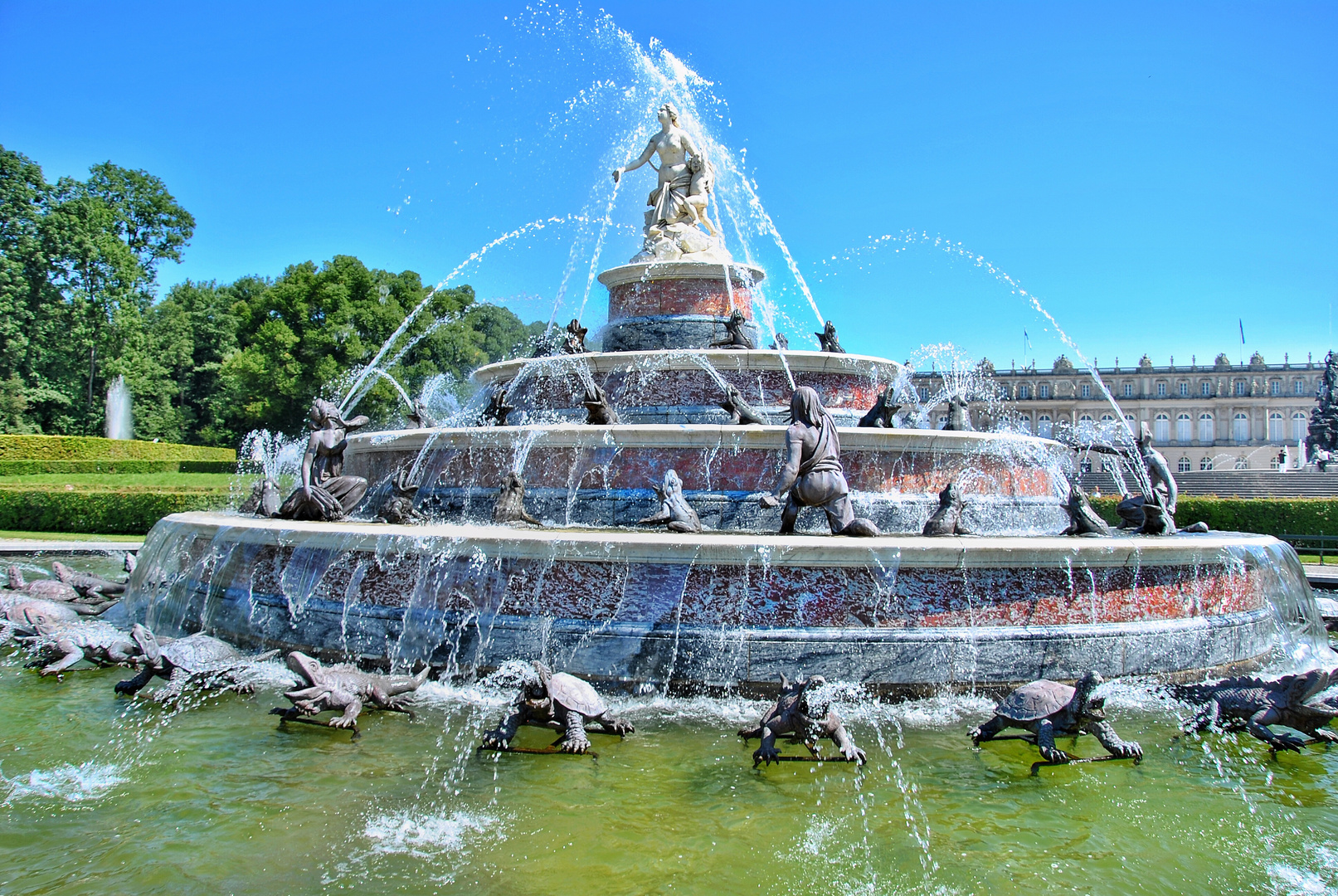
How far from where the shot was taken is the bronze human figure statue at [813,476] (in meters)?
9.77

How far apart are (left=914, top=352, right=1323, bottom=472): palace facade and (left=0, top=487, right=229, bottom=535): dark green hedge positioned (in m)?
101

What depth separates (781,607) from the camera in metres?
8.18

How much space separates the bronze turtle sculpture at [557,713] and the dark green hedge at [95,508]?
67.8 feet

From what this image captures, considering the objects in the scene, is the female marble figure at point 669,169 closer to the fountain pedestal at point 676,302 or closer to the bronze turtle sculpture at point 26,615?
the fountain pedestal at point 676,302

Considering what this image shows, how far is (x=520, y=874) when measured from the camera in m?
4.97

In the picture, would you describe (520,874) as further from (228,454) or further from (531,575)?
(228,454)

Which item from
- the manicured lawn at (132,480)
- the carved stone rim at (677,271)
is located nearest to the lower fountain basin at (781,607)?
the carved stone rim at (677,271)

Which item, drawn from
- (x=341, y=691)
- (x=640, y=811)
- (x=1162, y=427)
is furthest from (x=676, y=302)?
(x=1162, y=427)

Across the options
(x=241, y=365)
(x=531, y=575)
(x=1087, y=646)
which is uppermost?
Result: (x=241, y=365)

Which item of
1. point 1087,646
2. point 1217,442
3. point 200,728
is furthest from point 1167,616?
point 1217,442

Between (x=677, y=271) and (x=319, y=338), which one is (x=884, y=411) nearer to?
(x=677, y=271)

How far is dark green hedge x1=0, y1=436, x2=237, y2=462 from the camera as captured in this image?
38719mm

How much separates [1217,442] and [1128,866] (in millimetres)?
128667

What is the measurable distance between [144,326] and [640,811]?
55.2 m
